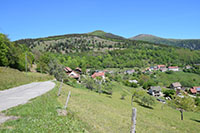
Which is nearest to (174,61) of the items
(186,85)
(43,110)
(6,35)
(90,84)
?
(186,85)

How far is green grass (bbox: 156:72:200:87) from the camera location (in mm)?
122425

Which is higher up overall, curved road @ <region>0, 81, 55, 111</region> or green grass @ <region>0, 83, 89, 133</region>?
green grass @ <region>0, 83, 89, 133</region>

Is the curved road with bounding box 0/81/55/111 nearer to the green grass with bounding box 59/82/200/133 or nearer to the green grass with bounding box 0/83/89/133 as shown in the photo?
the green grass with bounding box 0/83/89/133

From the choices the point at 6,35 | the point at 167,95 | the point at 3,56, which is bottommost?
the point at 167,95

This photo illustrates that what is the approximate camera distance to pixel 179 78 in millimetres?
131375

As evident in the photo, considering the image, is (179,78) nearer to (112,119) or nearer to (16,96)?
(112,119)

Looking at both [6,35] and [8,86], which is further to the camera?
[6,35]

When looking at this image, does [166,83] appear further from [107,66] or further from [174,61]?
[174,61]

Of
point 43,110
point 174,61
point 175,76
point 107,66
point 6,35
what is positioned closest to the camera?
point 43,110

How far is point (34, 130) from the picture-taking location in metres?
8.72

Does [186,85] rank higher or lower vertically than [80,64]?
lower

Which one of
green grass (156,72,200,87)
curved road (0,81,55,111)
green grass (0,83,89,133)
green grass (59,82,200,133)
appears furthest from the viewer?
green grass (156,72,200,87)

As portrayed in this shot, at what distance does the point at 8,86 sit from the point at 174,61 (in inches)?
8306

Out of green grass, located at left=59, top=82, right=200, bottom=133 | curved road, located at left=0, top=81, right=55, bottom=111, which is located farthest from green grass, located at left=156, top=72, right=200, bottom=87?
curved road, located at left=0, top=81, right=55, bottom=111
